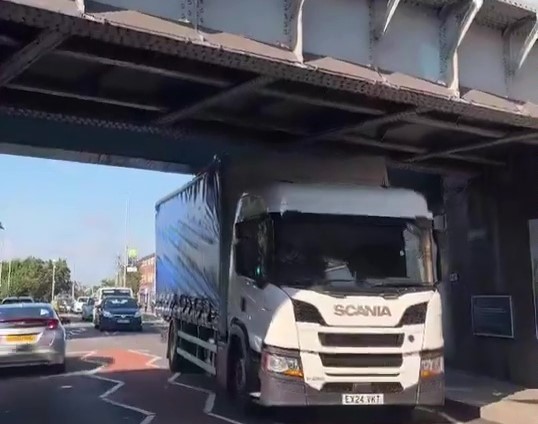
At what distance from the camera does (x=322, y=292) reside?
874 centimetres

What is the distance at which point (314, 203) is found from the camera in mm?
9430

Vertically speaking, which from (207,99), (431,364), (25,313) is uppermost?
(207,99)

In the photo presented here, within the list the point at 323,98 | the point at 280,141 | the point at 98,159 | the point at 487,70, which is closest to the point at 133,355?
the point at 98,159

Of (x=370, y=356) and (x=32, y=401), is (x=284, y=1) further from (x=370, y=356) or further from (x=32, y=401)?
(x=32, y=401)

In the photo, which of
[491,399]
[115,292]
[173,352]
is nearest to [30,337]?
[173,352]

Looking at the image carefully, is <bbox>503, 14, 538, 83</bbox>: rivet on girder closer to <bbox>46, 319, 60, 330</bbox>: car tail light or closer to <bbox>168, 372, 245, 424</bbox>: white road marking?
<bbox>168, 372, 245, 424</bbox>: white road marking

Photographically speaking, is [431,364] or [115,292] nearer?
[431,364]

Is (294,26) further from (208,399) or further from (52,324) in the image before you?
(52,324)

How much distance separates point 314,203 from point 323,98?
76.7 inches

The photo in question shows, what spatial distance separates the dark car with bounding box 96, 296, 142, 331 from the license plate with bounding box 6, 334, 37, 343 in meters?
19.4

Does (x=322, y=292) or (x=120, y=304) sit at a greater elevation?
(x=120, y=304)

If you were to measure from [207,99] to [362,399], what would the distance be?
4537mm

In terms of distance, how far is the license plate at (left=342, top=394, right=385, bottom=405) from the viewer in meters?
8.70

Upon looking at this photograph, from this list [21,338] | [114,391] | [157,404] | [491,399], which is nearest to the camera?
[157,404]
